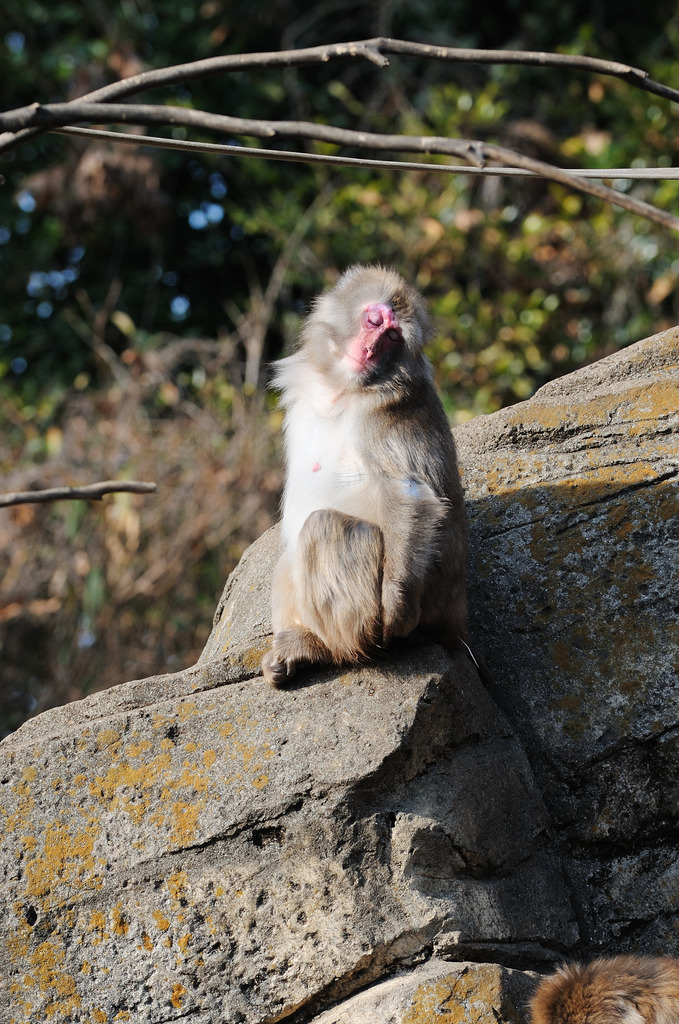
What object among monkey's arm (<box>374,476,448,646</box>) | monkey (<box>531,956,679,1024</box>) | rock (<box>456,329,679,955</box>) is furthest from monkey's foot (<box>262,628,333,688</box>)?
monkey (<box>531,956,679,1024</box>)

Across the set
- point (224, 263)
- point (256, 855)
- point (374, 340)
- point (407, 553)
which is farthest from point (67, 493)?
point (224, 263)

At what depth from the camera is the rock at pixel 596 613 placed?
3.32 metres

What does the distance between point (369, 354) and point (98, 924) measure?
1823mm

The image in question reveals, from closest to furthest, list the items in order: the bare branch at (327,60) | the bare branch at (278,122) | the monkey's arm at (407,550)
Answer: the bare branch at (278,122) → the bare branch at (327,60) → the monkey's arm at (407,550)

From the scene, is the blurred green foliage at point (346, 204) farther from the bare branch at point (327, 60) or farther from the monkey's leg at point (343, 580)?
the bare branch at point (327, 60)

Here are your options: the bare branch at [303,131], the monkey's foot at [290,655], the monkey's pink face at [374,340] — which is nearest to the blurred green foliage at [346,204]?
the monkey's pink face at [374,340]

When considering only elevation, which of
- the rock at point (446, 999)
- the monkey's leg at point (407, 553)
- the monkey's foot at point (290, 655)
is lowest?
the rock at point (446, 999)

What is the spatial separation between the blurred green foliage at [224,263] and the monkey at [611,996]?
4874mm

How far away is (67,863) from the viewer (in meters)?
2.94

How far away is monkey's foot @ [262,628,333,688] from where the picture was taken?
10.4 feet

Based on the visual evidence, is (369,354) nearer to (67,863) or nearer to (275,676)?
(275,676)

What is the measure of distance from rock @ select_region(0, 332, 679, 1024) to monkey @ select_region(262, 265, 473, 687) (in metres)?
0.13

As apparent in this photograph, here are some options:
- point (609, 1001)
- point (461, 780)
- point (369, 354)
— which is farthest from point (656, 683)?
point (369, 354)

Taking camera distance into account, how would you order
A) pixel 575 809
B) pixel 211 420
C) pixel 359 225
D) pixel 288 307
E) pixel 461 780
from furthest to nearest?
pixel 288 307 → pixel 359 225 → pixel 211 420 → pixel 575 809 → pixel 461 780
